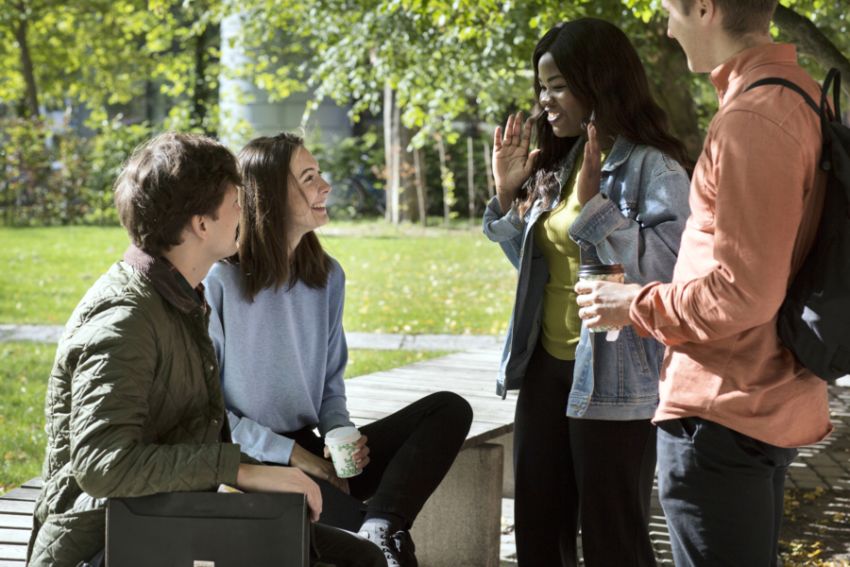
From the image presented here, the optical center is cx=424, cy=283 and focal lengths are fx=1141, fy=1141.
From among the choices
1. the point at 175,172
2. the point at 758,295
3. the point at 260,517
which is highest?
the point at 175,172

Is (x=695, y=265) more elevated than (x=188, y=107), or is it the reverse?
(x=695, y=265)

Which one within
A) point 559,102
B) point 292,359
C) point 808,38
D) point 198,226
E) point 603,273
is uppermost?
point 808,38

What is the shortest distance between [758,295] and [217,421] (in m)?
1.20

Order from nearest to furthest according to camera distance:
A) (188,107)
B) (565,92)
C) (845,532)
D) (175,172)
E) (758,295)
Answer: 1. (758,295)
2. (175,172)
3. (565,92)
4. (845,532)
5. (188,107)

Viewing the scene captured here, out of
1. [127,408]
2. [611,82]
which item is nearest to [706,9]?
[611,82]

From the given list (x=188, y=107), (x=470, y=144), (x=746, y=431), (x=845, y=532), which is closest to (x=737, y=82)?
(x=746, y=431)

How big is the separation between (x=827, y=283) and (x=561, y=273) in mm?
1210

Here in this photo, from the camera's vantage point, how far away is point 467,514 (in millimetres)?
4332

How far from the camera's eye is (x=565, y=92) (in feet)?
10.5

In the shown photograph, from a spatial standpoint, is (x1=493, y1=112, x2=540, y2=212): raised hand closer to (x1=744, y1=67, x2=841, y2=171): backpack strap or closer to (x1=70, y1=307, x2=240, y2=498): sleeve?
(x1=744, y1=67, x2=841, y2=171): backpack strap

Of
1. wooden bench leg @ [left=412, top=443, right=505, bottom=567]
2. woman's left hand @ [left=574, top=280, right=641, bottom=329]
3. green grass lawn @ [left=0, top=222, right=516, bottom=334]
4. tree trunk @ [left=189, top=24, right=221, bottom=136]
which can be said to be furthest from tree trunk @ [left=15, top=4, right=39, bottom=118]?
woman's left hand @ [left=574, top=280, right=641, bottom=329]

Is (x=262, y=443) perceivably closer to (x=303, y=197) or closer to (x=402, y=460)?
(x=402, y=460)

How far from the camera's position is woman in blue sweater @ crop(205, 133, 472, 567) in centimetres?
343

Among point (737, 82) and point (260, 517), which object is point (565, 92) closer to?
point (737, 82)
